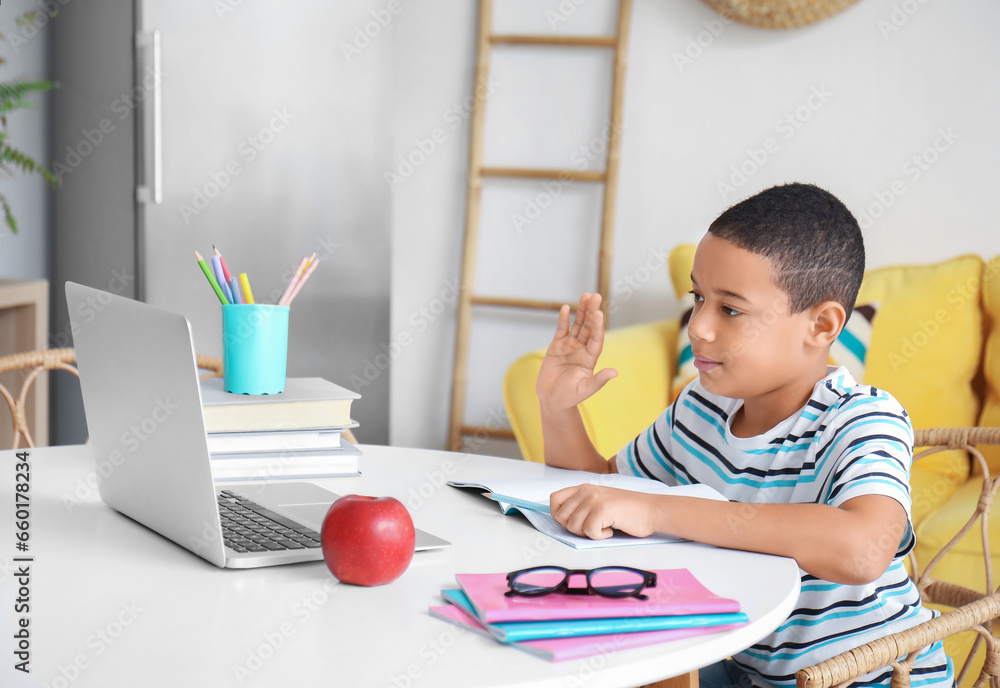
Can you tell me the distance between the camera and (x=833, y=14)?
8.05 feet

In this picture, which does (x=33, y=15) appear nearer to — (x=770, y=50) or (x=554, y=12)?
(x=554, y=12)

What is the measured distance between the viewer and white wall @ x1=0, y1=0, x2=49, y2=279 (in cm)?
271

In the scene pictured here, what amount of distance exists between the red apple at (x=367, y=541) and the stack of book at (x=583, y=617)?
46 millimetres

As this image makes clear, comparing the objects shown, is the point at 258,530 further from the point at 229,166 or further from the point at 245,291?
the point at 229,166

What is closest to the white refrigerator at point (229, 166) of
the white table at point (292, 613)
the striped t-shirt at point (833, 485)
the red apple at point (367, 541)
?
the white table at point (292, 613)

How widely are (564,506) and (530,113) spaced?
216 cm

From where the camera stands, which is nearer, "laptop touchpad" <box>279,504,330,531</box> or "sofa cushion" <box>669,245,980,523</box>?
"laptop touchpad" <box>279,504,330,531</box>

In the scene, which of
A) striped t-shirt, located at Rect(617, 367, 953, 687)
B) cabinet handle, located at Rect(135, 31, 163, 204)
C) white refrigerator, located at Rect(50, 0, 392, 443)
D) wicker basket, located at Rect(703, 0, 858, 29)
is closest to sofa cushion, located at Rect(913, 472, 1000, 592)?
striped t-shirt, located at Rect(617, 367, 953, 687)

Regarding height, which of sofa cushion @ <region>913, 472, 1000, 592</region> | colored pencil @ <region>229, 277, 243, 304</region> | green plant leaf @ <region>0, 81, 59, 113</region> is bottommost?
sofa cushion @ <region>913, 472, 1000, 592</region>

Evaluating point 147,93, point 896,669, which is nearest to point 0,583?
point 896,669

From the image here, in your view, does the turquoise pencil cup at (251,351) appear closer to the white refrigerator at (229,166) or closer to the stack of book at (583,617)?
the stack of book at (583,617)

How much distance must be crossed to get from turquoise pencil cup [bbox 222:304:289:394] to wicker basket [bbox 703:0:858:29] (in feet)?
6.26

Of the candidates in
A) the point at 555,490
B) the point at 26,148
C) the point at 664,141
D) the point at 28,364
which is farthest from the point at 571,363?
the point at 26,148

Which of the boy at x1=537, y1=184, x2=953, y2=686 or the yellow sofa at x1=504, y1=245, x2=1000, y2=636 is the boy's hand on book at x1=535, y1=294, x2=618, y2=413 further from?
the yellow sofa at x1=504, y1=245, x2=1000, y2=636
